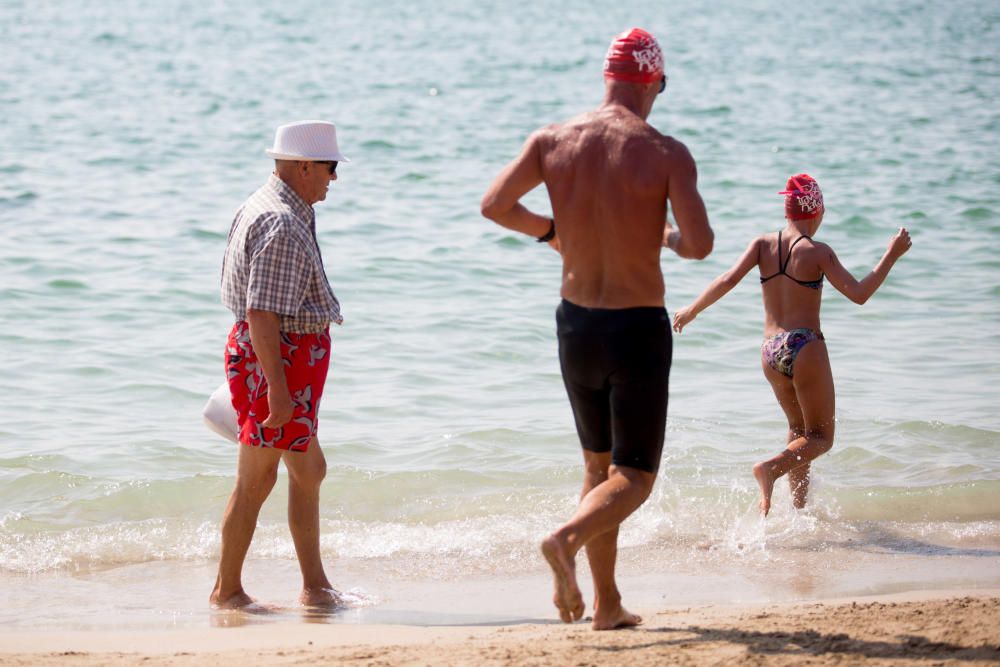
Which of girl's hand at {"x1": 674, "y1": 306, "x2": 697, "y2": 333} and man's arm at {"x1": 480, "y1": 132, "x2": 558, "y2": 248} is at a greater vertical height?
man's arm at {"x1": 480, "y1": 132, "x2": 558, "y2": 248}

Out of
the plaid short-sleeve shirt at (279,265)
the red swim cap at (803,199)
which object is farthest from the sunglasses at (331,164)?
the red swim cap at (803,199)

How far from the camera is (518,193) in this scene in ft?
13.7

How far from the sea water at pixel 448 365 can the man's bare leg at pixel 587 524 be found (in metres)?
1.21

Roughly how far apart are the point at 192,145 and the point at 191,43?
1538cm

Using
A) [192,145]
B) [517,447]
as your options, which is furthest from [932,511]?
[192,145]

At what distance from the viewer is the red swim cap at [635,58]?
4.15 metres

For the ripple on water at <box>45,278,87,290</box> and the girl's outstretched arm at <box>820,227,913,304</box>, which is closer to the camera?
the girl's outstretched arm at <box>820,227,913,304</box>

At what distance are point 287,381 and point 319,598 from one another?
0.96m

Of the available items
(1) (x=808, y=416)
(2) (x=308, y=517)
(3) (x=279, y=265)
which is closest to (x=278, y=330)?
(3) (x=279, y=265)

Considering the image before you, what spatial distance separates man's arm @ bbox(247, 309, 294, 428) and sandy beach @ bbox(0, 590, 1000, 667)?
80 cm

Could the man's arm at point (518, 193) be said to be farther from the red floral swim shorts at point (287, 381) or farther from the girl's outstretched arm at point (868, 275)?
the girl's outstretched arm at point (868, 275)

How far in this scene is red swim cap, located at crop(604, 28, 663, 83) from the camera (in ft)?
13.6

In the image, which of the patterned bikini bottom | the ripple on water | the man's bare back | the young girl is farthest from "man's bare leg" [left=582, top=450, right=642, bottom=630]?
the ripple on water

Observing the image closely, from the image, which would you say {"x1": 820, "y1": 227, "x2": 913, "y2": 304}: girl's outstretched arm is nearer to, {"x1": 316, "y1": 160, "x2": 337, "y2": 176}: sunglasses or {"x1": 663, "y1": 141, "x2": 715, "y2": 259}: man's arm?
{"x1": 663, "y1": 141, "x2": 715, "y2": 259}: man's arm
